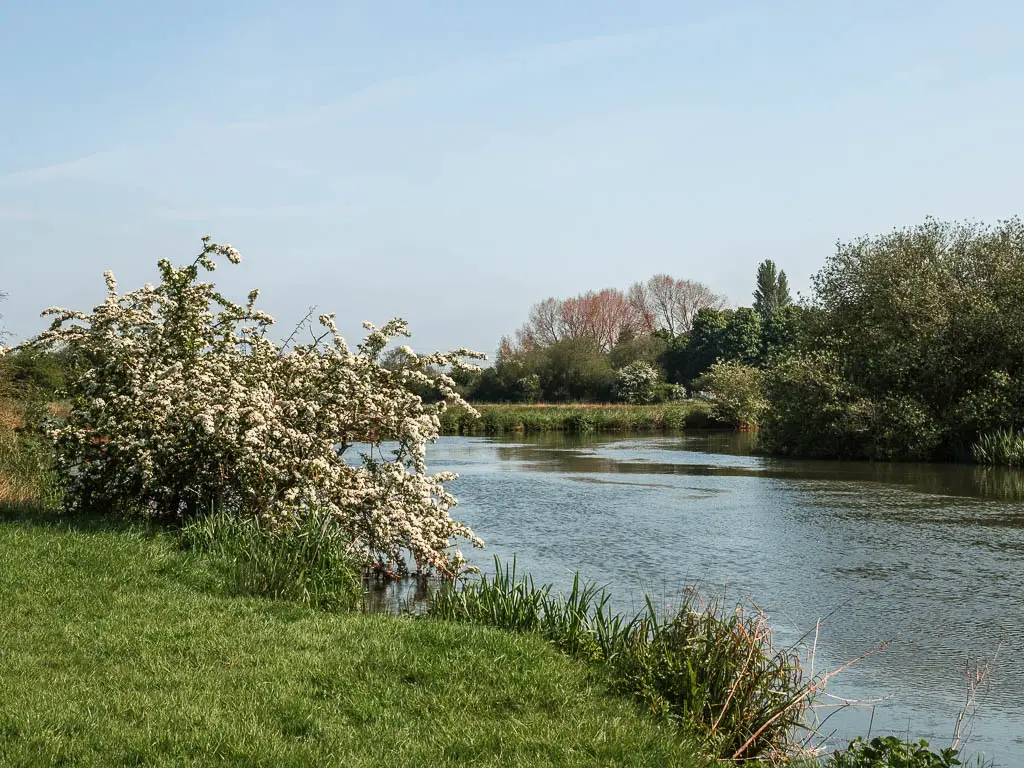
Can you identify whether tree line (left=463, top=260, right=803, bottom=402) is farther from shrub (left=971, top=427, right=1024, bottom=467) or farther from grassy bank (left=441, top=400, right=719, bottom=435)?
shrub (left=971, top=427, right=1024, bottom=467)

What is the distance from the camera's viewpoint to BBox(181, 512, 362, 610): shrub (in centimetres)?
970

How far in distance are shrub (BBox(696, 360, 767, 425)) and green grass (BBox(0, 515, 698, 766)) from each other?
165 feet

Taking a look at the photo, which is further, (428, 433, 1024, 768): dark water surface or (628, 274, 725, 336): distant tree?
(628, 274, 725, 336): distant tree

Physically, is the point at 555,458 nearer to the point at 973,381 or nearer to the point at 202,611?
the point at 973,381

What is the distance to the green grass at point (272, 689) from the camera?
5.34 m

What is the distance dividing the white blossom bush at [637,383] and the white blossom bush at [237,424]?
63522 millimetres

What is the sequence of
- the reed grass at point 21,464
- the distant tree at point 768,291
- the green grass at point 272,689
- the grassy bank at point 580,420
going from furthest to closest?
the distant tree at point 768,291 → the grassy bank at point 580,420 → the reed grass at point 21,464 → the green grass at point 272,689

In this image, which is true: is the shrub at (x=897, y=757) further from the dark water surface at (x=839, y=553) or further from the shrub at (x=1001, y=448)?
the shrub at (x=1001, y=448)

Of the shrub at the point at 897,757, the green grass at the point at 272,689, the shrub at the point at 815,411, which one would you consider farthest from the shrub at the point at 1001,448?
the shrub at the point at 897,757

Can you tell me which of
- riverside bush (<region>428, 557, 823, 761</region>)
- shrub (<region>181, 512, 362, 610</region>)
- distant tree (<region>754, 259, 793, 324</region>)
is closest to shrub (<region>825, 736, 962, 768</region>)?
riverside bush (<region>428, 557, 823, 761</region>)

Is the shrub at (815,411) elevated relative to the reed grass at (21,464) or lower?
elevated

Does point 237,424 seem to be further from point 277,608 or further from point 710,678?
point 710,678

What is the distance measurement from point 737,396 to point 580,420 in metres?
9.92

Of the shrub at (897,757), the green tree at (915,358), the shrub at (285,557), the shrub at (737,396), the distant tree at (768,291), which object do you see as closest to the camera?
the shrub at (897,757)
